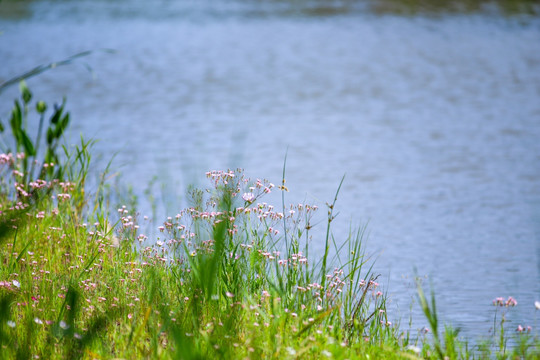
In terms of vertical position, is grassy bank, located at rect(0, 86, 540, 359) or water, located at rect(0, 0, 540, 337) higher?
water, located at rect(0, 0, 540, 337)

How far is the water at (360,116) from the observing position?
4.30m

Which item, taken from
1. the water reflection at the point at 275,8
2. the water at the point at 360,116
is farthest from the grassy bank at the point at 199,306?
the water reflection at the point at 275,8

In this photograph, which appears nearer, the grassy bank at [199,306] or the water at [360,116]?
the grassy bank at [199,306]

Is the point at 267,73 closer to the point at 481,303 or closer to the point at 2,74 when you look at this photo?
the point at 2,74

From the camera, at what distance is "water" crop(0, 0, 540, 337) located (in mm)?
4305

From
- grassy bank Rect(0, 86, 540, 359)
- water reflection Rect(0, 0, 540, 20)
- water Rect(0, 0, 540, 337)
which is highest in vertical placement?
water reflection Rect(0, 0, 540, 20)

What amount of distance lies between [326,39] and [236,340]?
40.7ft

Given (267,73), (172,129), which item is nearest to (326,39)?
(267,73)

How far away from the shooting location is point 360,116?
323 inches

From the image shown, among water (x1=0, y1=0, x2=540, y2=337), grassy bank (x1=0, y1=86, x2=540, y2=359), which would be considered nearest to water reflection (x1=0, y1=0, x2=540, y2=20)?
water (x1=0, y1=0, x2=540, y2=337)

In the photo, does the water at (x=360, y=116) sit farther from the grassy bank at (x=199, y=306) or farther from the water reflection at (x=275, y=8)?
the grassy bank at (x=199, y=306)

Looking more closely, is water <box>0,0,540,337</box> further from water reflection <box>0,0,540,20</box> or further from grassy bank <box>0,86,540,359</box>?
grassy bank <box>0,86,540,359</box>

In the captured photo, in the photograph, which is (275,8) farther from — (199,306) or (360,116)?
(199,306)

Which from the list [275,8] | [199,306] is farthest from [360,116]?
[275,8]
